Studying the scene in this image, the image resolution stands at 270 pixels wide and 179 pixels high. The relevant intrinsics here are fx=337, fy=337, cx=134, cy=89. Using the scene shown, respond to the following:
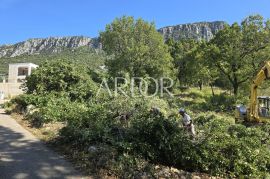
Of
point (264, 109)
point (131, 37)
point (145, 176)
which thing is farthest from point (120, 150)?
point (131, 37)

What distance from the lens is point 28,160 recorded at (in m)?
8.73

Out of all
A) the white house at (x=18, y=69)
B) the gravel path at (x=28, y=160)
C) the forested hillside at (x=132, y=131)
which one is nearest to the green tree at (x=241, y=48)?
the forested hillside at (x=132, y=131)

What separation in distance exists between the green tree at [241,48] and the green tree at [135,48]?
18.0 ft

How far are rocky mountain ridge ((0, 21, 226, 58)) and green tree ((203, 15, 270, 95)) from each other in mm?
87037

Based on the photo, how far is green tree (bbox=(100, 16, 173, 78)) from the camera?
115ft

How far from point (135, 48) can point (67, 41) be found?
11500cm

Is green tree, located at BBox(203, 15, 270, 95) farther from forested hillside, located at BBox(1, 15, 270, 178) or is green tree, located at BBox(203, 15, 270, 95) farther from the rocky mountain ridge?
the rocky mountain ridge

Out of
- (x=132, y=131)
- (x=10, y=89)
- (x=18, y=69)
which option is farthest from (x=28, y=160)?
(x=18, y=69)

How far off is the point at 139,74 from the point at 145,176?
27.6 meters

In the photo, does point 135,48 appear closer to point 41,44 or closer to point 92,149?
point 92,149

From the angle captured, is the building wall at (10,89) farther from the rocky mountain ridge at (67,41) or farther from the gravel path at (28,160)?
the rocky mountain ridge at (67,41)

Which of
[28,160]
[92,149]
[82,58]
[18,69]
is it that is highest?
[82,58]

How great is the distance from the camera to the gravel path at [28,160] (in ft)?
25.4

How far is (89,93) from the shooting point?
18672mm
